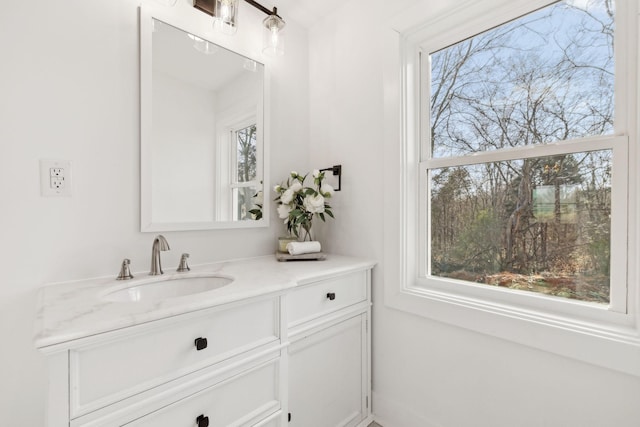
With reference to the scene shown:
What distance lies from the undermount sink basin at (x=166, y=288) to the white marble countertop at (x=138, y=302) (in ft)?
0.06

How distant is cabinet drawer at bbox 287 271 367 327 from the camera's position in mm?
1220

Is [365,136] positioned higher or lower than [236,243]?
higher

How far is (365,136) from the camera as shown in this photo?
164 centimetres

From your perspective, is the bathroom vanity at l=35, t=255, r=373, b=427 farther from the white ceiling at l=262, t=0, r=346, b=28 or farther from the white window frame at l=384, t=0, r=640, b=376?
the white ceiling at l=262, t=0, r=346, b=28

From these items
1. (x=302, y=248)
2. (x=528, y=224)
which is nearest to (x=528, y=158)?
(x=528, y=224)

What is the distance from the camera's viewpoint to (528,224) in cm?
120

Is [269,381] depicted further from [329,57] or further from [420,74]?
[329,57]

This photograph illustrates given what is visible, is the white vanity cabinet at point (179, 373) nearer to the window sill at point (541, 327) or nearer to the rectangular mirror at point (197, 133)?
the rectangular mirror at point (197, 133)

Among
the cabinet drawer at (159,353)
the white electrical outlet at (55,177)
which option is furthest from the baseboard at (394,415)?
the white electrical outlet at (55,177)

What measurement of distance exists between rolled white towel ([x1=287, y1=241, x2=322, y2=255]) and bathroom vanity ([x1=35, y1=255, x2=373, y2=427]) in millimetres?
79

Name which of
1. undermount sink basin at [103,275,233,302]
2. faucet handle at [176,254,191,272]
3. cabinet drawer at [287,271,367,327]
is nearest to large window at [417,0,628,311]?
cabinet drawer at [287,271,367,327]

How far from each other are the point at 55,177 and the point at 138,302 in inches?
24.0

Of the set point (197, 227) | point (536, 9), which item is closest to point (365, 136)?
point (536, 9)

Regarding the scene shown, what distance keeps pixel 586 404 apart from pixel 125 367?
4.68 feet
